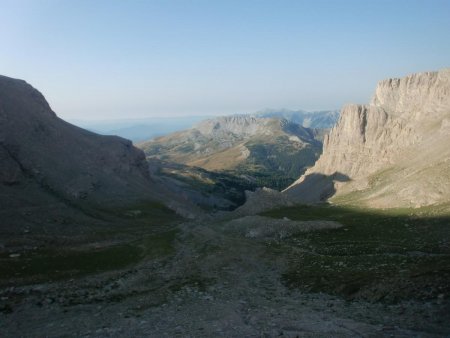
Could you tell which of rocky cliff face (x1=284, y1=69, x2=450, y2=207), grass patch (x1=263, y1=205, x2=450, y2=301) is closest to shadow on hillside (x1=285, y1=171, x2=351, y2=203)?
rocky cliff face (x1=284, y1=69, x2=450, y2=207)

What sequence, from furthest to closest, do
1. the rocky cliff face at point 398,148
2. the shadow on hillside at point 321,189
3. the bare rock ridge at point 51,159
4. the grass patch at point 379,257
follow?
1. the shadow on hillside at point 321,189
2. the rocky cliff face at point 398,148
3. the bare rock ridge at point 51,159
4. the grass patch at point 379,257

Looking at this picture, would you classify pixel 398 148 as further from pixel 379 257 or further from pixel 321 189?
pixel 379 257

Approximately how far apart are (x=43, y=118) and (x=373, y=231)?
3693 inches

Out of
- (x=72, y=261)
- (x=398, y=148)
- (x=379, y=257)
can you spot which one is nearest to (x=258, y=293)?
(x=379, y=257)

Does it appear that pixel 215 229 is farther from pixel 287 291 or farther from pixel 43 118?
pixel 43 118

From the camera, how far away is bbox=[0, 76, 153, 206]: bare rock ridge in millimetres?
91625

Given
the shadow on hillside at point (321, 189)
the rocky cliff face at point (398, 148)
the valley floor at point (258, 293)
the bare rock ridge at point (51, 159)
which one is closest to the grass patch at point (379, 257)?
Result: the valley floor at point (258, 293)

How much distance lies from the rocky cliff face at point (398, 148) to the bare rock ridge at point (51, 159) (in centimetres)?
7097

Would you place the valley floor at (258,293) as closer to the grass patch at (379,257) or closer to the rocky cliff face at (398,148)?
the grass patch at (379,257)

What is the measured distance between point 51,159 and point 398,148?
382 ft

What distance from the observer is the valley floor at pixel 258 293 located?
1020 inches

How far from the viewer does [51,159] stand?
349ft

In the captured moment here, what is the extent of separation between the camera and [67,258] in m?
53.5

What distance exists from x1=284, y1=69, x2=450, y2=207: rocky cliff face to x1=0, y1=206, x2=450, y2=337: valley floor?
3434cm
